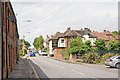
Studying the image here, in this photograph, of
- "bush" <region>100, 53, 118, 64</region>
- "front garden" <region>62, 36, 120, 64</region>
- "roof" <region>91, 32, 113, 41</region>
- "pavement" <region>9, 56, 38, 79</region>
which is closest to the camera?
"pavement" <region>9, 56, 38, 79</region>

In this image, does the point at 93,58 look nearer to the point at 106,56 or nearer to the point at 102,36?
the point at 106,56

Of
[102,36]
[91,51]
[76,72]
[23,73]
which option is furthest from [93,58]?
[102,36]

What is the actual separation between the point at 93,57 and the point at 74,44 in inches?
587

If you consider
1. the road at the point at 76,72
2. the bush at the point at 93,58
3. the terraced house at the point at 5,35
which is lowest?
the road at the point at 76,72

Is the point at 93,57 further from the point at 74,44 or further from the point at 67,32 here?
the point at 67,32

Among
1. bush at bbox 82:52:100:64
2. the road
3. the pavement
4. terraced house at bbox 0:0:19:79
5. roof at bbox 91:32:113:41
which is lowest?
the road

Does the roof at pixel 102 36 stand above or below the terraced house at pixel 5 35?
above

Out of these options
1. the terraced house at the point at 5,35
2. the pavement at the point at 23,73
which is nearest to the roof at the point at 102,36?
the pavement at the point at 23,73

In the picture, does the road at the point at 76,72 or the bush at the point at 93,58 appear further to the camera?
the bush at the point at 93,58

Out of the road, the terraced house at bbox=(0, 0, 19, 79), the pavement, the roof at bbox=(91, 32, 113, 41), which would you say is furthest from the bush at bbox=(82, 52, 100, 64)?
the roof at bbox=(91, 32, 113, 41)

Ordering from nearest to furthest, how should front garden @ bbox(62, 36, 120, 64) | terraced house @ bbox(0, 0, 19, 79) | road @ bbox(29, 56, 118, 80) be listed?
terraced house @ bbox(0, 0, 19, 79), road @ bbox(29, 56, 118, 80), front garden @ bbox(62, 36, 120, 64)

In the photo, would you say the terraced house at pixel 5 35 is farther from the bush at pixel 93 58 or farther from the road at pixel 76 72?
the bush at pixel 93 58

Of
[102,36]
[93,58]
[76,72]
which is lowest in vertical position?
[76,72]

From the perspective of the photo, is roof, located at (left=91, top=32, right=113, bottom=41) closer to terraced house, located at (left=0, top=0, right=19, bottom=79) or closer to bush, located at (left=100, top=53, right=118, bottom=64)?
bush, located at (left=100, top=53, right=118, bottom=64)
